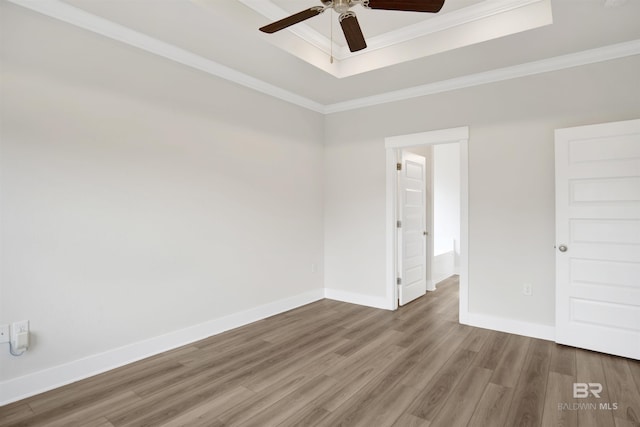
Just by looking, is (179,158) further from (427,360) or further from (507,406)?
(507,406)

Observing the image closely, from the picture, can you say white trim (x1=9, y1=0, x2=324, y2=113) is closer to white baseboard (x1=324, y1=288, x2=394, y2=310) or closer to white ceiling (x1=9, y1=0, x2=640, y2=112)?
white ceiling (x1=9, y1=0, x2=640, y2=112)

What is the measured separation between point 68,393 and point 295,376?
1605 millimetres

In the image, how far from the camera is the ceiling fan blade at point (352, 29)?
6.40 ft

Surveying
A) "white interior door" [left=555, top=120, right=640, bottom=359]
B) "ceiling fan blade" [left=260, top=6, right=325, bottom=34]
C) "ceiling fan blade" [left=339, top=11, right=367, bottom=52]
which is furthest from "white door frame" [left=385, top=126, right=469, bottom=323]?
"ceiling fan blade" [left=260, top=6, right=325, bottom=34]

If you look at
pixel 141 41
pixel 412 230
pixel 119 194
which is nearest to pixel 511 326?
pixel 412 230

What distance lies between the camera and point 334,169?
4.88m

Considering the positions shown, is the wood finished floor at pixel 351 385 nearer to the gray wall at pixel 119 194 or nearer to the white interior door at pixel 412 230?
the gray wall at pixel 119 194

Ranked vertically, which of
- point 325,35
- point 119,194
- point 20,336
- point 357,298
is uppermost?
point 325,35

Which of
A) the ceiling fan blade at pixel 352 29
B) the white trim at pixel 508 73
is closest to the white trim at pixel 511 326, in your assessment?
the white trim at pixel 508 73

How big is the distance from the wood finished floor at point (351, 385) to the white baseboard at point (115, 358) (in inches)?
2.7

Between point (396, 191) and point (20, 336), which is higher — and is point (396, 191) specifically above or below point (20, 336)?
above

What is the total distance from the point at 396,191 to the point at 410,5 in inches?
110

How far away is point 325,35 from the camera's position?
341 cm

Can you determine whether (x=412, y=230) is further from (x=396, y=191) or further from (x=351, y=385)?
(x=351, y=385)
